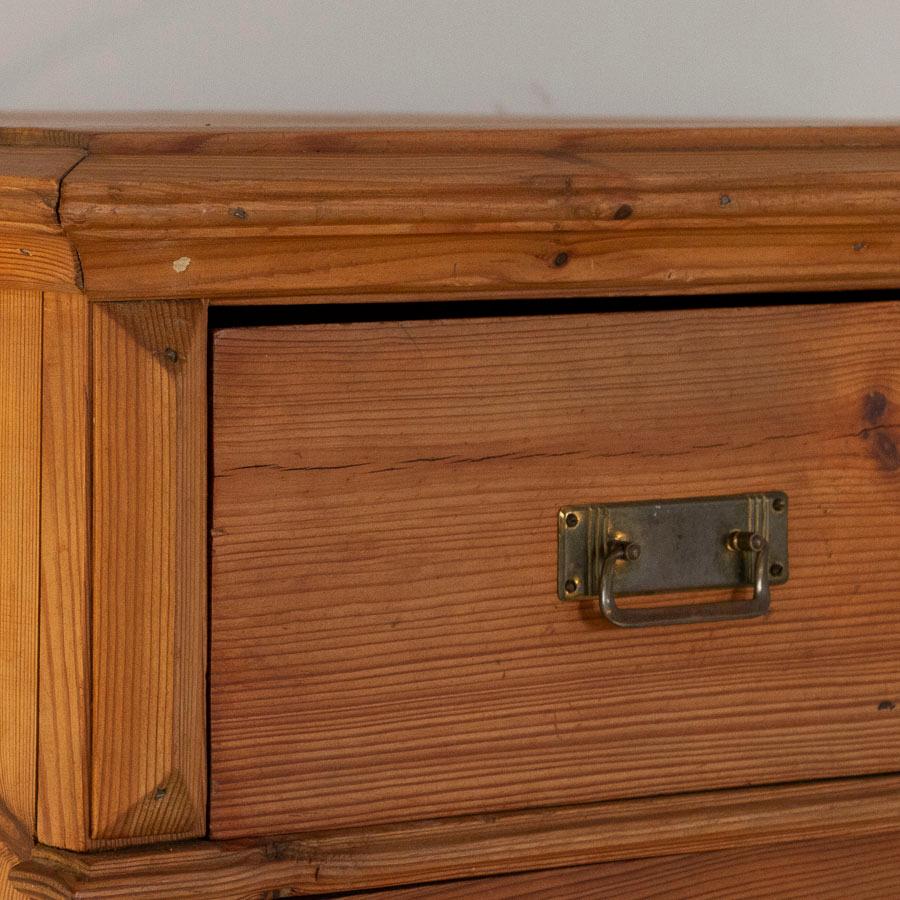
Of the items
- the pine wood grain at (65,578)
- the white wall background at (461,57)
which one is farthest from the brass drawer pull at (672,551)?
the white wall background at (461,57)

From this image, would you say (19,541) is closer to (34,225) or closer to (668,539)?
(34,225)

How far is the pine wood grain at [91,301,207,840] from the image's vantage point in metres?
0.69

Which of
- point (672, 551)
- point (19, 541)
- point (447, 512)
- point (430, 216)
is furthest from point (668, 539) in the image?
point (19, 541)

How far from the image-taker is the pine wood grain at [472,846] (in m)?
0.72

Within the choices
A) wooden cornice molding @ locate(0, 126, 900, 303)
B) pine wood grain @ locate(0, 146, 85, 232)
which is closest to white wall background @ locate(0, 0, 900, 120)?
wooden cornice molding @ locate(0, 126, 900, 303)

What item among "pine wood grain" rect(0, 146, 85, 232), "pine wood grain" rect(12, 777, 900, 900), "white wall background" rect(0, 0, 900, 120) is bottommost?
"pine wood grain" rect(12, 777, 900, 900)

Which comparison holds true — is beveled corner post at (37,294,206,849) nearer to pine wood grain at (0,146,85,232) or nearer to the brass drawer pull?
pine wood grain at (0,146,85,232)

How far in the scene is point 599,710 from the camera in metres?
0.78

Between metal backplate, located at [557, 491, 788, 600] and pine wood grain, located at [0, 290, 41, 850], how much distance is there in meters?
0.27

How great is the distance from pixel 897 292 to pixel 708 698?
0.25 m

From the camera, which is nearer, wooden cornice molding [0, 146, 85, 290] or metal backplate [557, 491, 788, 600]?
wooden cornice molding [0, 146, 85, 290]

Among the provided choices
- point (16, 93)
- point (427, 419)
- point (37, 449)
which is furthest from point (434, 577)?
point (16, 93)

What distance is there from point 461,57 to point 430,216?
0.77 metres

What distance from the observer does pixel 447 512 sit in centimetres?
74
